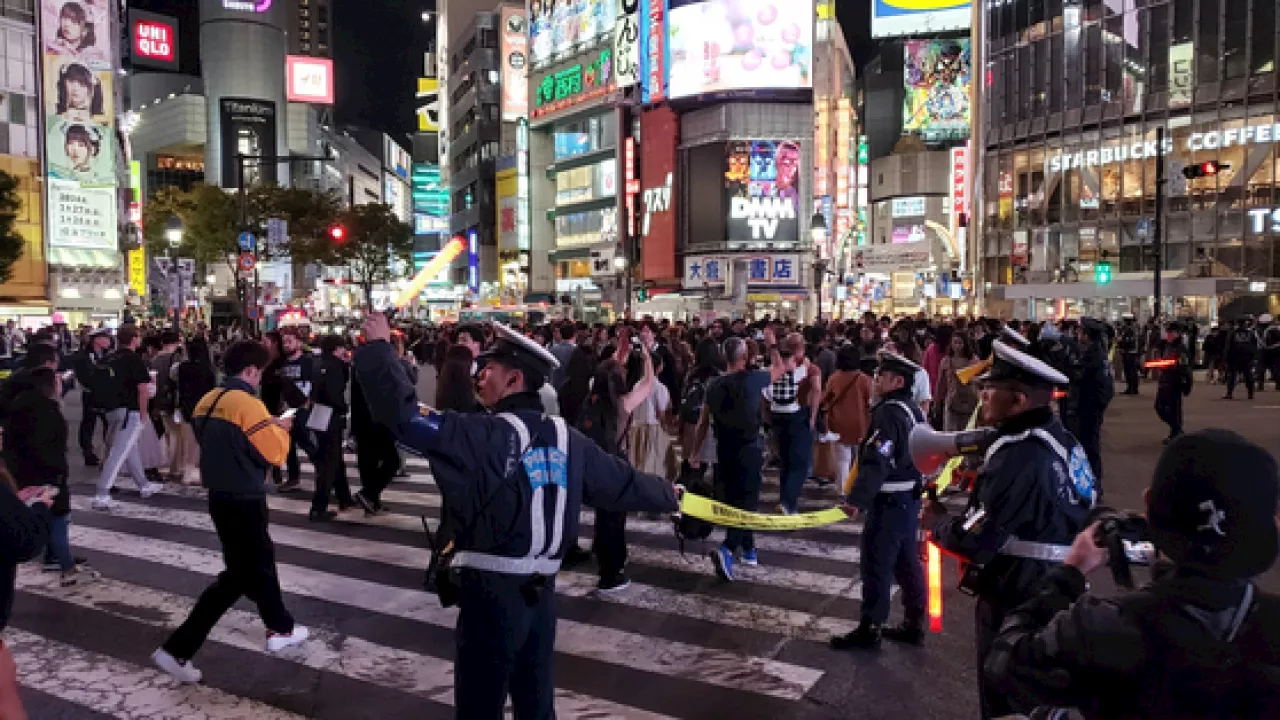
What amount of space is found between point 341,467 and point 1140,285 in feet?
121

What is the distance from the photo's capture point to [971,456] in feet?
14.1

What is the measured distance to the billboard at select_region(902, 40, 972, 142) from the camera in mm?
81500

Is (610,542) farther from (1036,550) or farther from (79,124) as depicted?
(79,124)

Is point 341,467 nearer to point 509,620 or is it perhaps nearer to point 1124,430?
point 509,620

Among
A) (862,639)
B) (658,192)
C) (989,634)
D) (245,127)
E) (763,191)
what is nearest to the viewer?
(989,634)

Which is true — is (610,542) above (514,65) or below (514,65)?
below

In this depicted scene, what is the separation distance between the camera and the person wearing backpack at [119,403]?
10.1 m

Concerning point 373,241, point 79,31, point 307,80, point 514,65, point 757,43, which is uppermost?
point 307,80

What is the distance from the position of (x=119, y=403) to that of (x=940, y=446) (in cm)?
939

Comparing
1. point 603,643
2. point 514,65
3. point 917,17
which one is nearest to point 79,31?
point 514,65

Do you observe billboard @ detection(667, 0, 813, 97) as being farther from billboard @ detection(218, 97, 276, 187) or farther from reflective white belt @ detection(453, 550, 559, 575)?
billboard @ detection(218, 97, 276, 187)

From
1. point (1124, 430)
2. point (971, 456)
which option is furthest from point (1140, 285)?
point (971, 456)

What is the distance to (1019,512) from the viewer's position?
3.48 metres

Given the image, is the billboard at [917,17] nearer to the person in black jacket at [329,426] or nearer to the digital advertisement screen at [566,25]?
the digital advertisement screen at [566,25]
